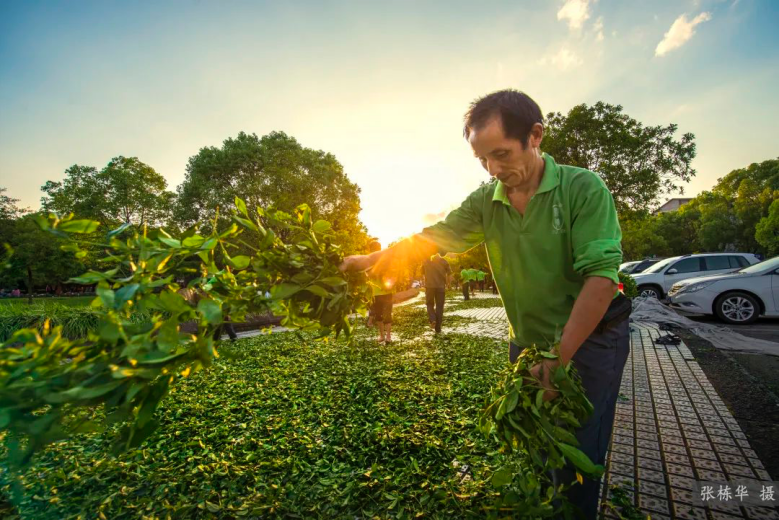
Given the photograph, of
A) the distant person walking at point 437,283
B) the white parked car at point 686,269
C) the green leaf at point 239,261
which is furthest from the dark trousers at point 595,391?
the white parked car at point 686,269

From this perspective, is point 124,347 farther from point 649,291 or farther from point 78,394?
point 649,291

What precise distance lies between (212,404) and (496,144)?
4.93m

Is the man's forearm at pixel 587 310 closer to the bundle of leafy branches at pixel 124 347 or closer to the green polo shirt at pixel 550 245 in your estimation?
the green polo shirt at pixel 550 245

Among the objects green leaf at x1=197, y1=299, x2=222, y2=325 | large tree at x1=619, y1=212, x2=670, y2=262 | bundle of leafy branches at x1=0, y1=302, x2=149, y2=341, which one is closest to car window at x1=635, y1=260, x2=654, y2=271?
bundle of leafy branches at x1=0, y1=302, x2=149, y2=341

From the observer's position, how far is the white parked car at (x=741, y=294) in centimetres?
907

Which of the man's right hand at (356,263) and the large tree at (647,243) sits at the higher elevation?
the large tree at (647,243)

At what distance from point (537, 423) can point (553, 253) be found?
83 centimetres

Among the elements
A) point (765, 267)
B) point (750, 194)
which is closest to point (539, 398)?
point (765, 267)

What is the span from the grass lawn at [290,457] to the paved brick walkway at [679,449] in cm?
118

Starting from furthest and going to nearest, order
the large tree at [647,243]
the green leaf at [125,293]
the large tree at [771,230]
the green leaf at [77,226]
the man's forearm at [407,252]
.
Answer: the large tree at [647,243], the large tree at [771,230], the man's forearm at [407,252], the green leaf at [77,226], the green leaf at [125,293]

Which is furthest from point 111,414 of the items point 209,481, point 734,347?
point 734,347

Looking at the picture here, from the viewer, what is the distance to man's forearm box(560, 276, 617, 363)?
5.24ft

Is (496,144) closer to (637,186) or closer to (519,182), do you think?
(519,182)

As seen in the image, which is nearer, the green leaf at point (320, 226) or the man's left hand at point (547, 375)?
the man's left hand at point (547, 375)
